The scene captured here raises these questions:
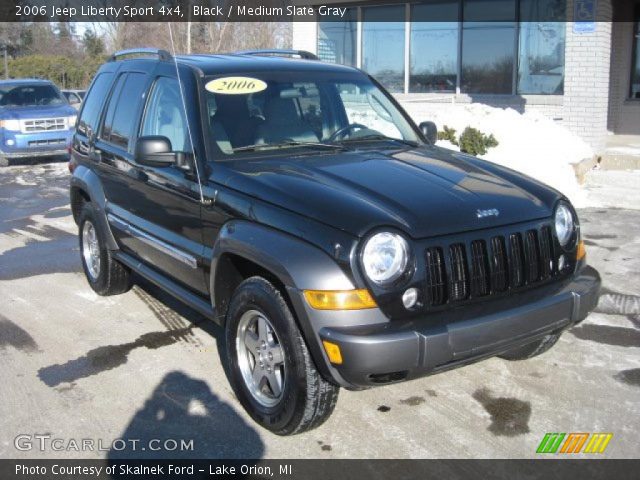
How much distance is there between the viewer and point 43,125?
16000 millimetres

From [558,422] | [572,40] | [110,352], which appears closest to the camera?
[558,422]

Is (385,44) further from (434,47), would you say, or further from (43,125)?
(43,125)

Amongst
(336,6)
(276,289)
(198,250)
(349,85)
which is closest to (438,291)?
(276,289)

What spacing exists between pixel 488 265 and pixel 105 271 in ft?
12.1

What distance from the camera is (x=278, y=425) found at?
3791 millimetres

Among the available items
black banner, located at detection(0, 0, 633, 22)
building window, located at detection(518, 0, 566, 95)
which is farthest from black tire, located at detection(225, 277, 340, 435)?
building window, located at detection(518, 0, 566, 95)

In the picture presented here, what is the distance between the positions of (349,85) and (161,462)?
2985 millimetres

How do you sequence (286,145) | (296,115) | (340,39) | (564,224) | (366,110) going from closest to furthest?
1. (564,224)
2. (286,145)
3. (296,115)
4. (366,110)
5. (340,39)

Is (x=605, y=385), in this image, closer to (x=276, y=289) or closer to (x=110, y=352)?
(x=276, y=289)

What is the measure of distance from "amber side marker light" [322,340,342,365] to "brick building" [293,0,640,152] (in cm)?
1142

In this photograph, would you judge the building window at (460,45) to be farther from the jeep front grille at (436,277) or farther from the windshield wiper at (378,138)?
the jeep front grille at (436,277)

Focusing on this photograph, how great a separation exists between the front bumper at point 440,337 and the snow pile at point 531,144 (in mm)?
6758

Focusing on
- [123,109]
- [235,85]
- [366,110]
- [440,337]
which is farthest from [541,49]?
[440,337]

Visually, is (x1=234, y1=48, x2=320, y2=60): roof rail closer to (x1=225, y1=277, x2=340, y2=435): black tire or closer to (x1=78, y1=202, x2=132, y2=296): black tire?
(x1=78, y1=202, x2=132, y2=296): black tire
